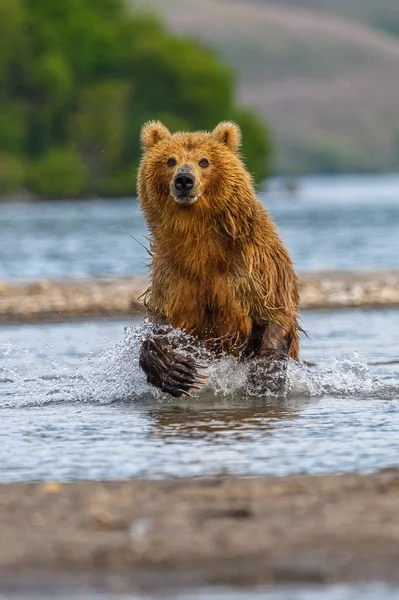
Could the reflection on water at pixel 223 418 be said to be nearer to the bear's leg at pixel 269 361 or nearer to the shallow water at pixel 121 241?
the bear's leg at pixel 269 361

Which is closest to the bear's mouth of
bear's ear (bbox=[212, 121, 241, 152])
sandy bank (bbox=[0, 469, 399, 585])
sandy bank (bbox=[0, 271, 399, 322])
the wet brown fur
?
the wet brown fur

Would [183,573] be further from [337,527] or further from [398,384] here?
[398,384]

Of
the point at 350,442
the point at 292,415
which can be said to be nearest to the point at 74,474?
the point at 350,442

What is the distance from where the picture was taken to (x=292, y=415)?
29.1ft

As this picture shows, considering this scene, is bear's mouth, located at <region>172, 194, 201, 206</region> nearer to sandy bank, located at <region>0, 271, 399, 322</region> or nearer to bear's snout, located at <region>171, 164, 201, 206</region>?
bear's snout, located at <region>171, 164, 201, 206</region>

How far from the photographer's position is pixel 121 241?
41.5 metres

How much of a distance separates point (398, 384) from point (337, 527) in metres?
4.44

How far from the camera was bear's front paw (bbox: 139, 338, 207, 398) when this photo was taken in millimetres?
9445

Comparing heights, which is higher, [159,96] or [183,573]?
[159,96]

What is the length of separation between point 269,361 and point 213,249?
Result: 775mm

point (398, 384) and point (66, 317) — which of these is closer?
point (398, 384)

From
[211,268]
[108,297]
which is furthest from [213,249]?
[108,297]

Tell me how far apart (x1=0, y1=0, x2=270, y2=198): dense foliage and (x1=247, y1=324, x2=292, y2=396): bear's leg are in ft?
235

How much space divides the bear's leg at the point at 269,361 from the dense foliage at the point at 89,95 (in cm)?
7162
